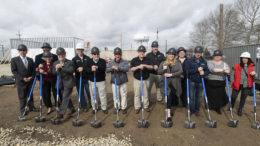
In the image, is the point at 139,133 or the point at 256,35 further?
the point at 256,35

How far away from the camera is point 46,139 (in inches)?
133

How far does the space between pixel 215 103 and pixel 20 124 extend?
21.4 ft

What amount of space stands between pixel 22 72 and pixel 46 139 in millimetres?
2552

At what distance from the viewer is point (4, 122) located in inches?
169

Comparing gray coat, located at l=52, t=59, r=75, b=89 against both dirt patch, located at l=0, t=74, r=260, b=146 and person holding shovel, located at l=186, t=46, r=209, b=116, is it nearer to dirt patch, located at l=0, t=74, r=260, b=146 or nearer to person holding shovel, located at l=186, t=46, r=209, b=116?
dirt patch, located at l=0, t=74, r=260, b=146

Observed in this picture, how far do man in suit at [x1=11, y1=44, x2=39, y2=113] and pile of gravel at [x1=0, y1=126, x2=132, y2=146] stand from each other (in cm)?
132

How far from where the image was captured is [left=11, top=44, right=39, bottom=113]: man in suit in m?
4.45

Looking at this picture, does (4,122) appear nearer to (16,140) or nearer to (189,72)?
(16,140)

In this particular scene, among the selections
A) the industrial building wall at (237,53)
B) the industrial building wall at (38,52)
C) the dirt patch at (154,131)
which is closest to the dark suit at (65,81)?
the dirt patch at (154,131)

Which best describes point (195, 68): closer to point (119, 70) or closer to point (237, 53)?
point (119, 70)

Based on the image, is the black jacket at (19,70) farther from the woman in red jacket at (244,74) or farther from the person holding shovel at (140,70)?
the woman in red jacket at (244,74)

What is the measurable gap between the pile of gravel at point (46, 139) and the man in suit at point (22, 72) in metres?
1.32

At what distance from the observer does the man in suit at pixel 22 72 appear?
175 inches

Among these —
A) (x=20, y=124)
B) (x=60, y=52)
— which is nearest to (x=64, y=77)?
(x=60, y=52)
